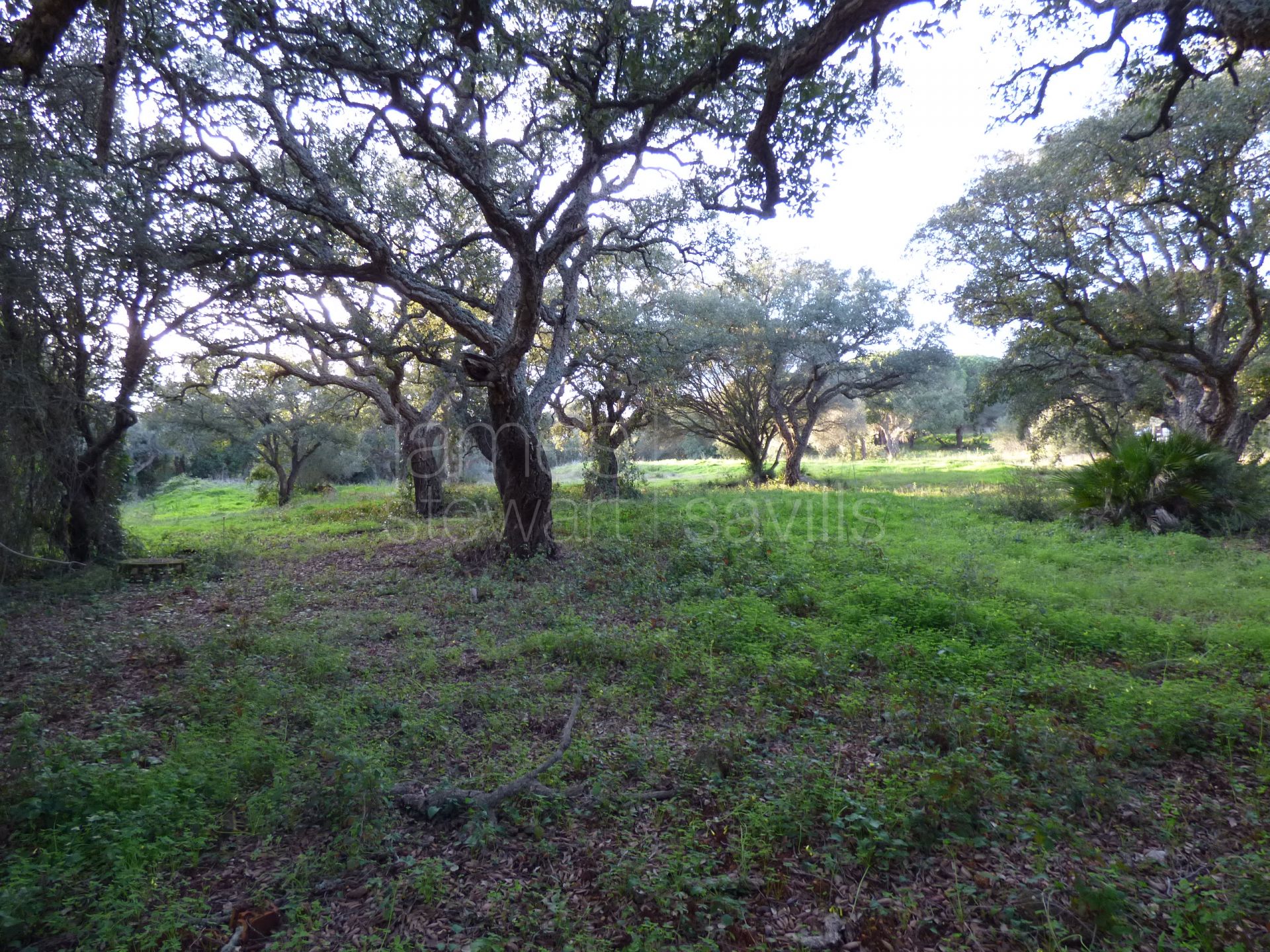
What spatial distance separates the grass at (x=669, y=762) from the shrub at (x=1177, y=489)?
3413 mm

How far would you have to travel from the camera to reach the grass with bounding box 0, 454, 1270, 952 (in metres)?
2.74

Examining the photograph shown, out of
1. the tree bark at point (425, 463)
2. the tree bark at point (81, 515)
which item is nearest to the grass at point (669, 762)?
the tree bark at point (81, 515)

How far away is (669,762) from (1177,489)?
11.3 m

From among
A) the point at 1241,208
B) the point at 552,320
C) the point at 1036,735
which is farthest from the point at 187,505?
the point at 1241,208

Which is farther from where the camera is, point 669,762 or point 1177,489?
point 1177,489

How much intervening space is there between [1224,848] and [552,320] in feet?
33.7

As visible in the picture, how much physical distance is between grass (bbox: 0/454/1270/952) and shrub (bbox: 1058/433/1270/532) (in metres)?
3.41

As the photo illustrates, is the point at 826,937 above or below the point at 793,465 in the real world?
below

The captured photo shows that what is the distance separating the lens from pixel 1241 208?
37.0ft

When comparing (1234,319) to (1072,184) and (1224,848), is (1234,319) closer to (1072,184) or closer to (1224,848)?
(1072,184)

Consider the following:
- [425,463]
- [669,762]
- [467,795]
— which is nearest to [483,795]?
[467,795]

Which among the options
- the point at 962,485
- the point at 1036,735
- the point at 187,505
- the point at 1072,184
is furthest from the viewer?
the point at 187,505

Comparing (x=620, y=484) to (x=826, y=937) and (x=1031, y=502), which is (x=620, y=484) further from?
(x=826, y=937)

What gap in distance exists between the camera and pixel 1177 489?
35.6ft
